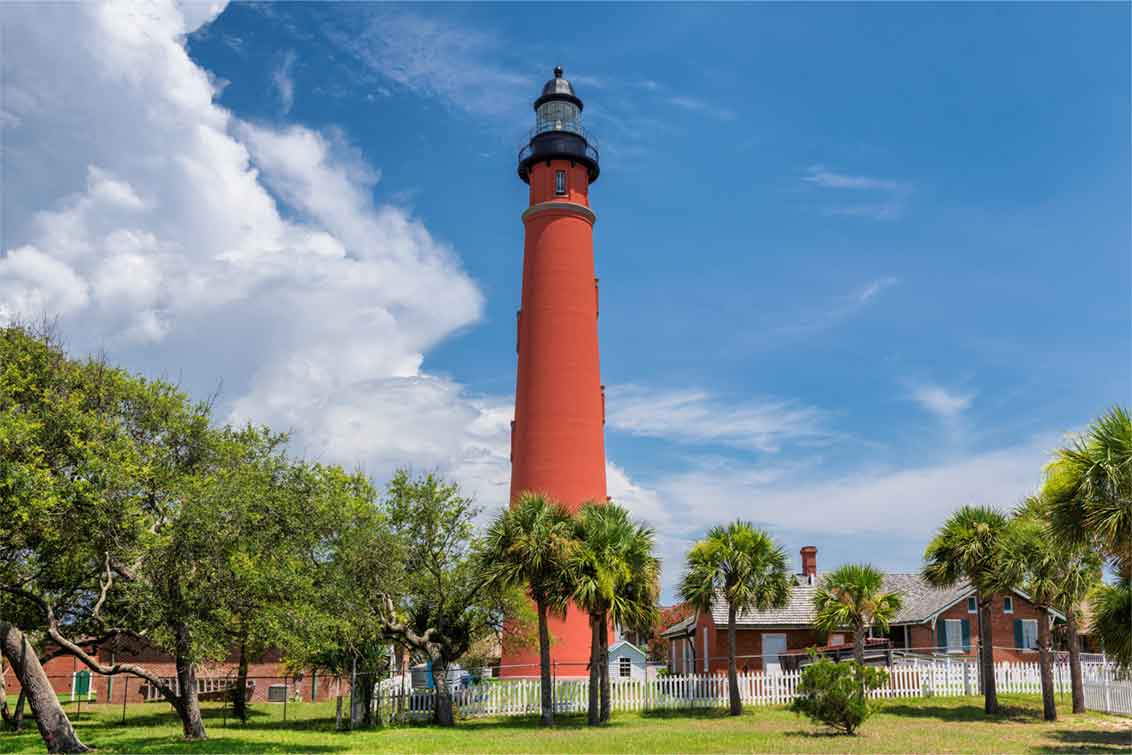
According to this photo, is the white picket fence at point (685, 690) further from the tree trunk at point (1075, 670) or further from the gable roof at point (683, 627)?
the gable roof at point (683, 627)

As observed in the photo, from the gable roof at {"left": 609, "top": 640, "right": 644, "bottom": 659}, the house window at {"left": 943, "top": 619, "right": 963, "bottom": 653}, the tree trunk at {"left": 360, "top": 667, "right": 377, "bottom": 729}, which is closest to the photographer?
the tree trunk at {"left": 360, "top": 667, "right": 377, "bottom": 729}

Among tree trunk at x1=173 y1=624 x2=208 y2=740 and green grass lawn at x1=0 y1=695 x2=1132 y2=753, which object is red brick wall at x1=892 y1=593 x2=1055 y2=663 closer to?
green grass lawn at x1=0 y1=695 x2=1132 y2=753

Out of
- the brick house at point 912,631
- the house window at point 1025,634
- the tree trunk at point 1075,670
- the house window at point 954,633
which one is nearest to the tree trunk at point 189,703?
the brick house at point 912,631

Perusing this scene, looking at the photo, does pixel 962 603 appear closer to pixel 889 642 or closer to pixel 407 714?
pixel 889 642

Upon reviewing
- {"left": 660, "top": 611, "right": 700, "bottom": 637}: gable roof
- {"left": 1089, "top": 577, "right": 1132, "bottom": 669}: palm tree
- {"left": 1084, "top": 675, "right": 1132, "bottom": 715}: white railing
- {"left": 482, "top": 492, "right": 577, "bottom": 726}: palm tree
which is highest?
{"left": 482, "top": 492, "right": 577, "bottom": 726}: palm tree

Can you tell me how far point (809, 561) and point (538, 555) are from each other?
22.3 meters

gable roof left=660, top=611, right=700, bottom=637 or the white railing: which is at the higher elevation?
gable roof left=660, top=611, right=700, bottom=637

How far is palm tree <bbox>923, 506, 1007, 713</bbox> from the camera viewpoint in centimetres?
2820

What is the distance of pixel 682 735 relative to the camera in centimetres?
2414

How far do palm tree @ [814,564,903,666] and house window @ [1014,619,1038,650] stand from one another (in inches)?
465

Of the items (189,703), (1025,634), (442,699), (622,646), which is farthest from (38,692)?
(1025,634)

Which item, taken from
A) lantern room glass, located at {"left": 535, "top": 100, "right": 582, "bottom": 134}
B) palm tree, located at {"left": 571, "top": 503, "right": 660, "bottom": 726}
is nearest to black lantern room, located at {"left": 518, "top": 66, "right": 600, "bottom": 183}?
lantern room glass, located at {"left": 535, "top": 100, "right": 582, "bottom": 134}

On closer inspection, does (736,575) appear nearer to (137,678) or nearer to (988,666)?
(988,666)

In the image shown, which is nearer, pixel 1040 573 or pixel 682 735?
pixel 682 735
